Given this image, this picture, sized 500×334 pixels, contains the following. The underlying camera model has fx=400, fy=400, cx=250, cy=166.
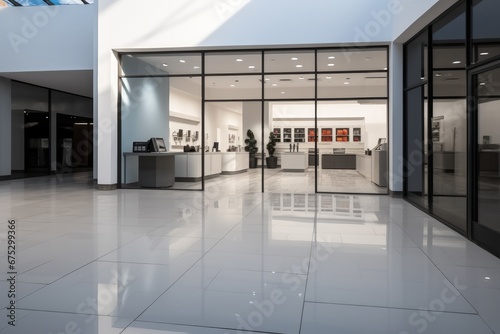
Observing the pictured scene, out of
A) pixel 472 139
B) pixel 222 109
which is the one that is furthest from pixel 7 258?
pixel 222 109

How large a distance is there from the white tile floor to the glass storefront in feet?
2.29

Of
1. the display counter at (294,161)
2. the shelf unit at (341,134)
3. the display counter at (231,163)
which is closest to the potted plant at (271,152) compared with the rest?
the display counter at (294,161)

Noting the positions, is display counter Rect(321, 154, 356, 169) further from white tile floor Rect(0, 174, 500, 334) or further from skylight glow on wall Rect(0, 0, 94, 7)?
white tile floor Rect(0, 174, 500, 334)

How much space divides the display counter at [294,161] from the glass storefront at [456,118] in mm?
9549

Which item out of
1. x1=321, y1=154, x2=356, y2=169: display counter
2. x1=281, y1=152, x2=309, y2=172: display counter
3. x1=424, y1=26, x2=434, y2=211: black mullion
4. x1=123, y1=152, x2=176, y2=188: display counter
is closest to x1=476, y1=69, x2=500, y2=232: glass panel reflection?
x1=424, y1=26, x2=434, y2=211: black mullion

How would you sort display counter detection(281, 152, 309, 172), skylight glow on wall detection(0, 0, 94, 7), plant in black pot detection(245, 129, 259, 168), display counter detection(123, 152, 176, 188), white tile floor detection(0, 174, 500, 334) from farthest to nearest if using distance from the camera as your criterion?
1. plant in black pot detection(245, 129, 259, 168)
2. display counter detection(281, 152, 309, 172)
3. skylight glow on wall detection(0, 0, 94, 7)
4. display counter detection(123, 152, 176, 188)
5. white tile floor detection(0, 174, 500, 334)

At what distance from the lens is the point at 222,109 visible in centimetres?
2269

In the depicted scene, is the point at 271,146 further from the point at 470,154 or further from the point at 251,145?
the point at 470,154

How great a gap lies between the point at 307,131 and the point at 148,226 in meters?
20.7

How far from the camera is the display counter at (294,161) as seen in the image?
64.3ft

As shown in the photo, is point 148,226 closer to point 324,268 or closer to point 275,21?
point 324,268

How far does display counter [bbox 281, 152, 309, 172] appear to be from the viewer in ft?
64.3

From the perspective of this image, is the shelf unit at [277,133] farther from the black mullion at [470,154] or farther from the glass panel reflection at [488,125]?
the black mullion at [470,154]

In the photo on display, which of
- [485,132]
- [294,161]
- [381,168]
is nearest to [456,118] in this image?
[485,132]
